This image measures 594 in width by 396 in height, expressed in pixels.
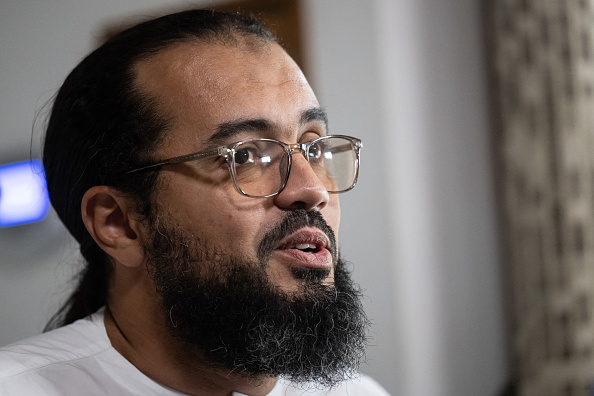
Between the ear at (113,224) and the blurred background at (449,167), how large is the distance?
4.42ft

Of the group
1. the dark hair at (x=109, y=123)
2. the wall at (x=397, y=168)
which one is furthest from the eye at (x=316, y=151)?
the wall at (x=397, y=168)

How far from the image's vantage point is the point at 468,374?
272cm

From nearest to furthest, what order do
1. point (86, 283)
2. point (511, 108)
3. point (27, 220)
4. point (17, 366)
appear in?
1. point (17, 366)
2. point (86, 283)
3. point (27, 220)
4. point (511, 108)

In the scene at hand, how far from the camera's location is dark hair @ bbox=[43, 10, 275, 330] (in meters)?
1.17

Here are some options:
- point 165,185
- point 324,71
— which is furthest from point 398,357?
point 165,185

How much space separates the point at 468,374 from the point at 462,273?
1.51ft

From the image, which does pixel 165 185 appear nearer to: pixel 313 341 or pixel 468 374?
pixel 313 341

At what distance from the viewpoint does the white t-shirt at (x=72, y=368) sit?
1.07 meters

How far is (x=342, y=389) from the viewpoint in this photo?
1.43m

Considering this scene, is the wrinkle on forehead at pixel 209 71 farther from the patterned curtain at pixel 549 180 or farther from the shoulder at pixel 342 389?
the patterned curtain at pixel 549 180

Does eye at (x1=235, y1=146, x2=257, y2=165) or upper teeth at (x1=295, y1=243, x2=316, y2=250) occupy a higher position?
eye at (x1=235, y1=146, x2=257, y2=165)

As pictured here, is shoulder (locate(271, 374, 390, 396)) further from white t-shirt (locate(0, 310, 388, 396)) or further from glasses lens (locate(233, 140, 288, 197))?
glasses lens (locate(233, 140, 288, 197))

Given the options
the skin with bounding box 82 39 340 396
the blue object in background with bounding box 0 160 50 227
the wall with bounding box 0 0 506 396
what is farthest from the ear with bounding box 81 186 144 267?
the blue object in background with bounding box 0 160 50 227

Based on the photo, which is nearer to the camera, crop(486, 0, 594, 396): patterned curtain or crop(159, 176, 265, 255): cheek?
crop(159, 176, 265, 255): cheek
